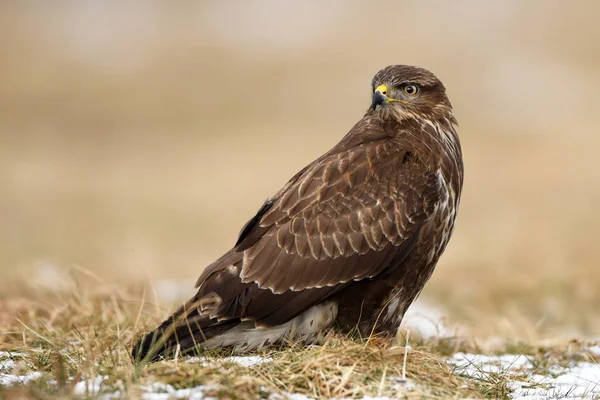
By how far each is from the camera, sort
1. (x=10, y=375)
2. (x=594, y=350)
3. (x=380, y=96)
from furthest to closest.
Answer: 1. (x=594, y=350)
2. (x=380, y=96)
3. (x=10, y=375)

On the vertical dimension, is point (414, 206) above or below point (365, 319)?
above

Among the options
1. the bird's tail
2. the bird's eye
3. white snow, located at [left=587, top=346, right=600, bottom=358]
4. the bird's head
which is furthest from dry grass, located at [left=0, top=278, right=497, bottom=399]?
white snow, located at [left=587, top=346, right=600, bottom=358]

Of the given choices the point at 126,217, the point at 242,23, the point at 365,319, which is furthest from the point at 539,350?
the point at 242,23

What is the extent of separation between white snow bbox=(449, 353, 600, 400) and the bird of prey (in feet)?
2.24

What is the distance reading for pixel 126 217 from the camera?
1833 centimetres

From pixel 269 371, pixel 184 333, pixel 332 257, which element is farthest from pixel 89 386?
pixel 332 257

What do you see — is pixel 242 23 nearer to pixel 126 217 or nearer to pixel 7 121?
pixel 7 121

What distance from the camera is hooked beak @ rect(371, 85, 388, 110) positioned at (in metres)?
5.90

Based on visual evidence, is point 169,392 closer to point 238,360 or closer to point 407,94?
point 238,360

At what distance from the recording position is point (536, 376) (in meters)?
5.57

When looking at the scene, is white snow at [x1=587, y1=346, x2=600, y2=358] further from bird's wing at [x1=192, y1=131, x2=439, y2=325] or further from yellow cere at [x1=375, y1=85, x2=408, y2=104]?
yellow cere at [x1=375, y1=85, x2=408, y2=104]

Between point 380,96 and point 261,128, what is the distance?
82.3 feet

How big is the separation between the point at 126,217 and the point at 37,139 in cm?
1245

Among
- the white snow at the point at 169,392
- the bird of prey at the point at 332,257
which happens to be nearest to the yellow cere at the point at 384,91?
the bird of prey at the point at 332,257
